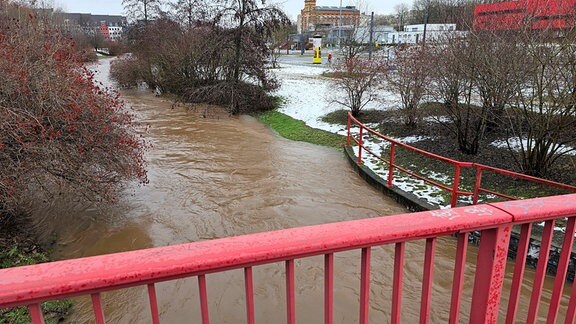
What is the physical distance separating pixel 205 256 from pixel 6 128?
5.06m

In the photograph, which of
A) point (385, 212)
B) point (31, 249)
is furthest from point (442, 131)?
point (31, 249)

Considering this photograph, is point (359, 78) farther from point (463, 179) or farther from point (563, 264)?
point (563, 264)

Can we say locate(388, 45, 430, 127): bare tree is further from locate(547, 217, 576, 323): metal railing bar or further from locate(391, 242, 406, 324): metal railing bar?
locate(391, 242, 406, 324): metal railing bar

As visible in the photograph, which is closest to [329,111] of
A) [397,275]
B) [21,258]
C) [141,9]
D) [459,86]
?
[459,86]

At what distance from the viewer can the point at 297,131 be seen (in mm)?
14602

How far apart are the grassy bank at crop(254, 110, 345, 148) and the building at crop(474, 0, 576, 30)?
532cm

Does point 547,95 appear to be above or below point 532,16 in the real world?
below

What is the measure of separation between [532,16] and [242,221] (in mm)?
6286

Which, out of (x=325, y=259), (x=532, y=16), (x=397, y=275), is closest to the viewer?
(x=325, y=259)

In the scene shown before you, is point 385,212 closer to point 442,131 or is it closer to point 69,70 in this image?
point 442,131

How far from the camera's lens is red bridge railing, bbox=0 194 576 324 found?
118 cm

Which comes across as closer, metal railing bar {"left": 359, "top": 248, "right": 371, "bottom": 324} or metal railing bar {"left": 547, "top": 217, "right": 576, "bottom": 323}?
metal railing bar {"left": 359, "top": 248, "right": 371, "bottom": 324}

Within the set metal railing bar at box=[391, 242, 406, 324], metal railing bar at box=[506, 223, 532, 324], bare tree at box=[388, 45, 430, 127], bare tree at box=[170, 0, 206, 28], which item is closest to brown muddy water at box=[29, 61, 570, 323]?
bare tree at box=[388, 45, 430, 127]

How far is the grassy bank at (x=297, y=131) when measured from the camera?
12961 millimetres
